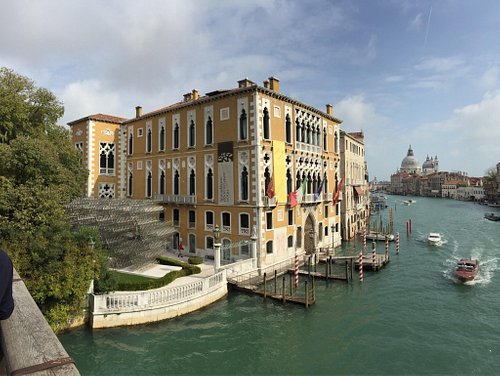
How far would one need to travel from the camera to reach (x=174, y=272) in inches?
726

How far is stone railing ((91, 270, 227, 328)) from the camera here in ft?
47.0

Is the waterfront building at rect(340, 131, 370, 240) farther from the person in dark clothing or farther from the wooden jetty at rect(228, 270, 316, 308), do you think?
the person in dark clothing

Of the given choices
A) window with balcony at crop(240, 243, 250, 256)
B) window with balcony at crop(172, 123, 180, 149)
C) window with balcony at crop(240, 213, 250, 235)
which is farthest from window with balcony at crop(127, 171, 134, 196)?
window with balcony at crop(240, 243, 250, 256)

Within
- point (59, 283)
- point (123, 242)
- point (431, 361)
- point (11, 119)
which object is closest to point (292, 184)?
point (123, 242)

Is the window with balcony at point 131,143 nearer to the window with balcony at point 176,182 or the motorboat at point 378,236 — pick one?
the window with balcony at point 176,182

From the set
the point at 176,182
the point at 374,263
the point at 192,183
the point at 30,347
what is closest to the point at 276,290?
the point at 374,263

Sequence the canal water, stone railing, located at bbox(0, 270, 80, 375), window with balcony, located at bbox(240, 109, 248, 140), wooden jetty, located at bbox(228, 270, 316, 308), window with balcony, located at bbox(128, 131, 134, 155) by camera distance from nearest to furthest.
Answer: stone railing, located at bbox(0, 270, 80, 375)
the canal water
wooden jetty, located at bbox(228, 270, 316, 308)
window with balcony, located at bbox(240, 109, 248, 140)
window with balcony, located at bbox(128, 131, 134, 155)

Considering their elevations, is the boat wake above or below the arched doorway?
below

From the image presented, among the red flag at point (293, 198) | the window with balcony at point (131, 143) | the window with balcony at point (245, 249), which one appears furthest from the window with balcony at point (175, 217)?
the red flag at point (293, 198)

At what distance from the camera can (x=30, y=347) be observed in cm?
166

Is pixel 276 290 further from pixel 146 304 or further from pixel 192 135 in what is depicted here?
pixel 192 135

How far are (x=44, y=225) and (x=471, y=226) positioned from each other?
188ft

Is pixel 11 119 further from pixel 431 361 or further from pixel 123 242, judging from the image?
pixel 431 361

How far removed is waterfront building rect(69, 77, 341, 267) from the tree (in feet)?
25.9
